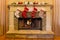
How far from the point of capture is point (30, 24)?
18.2ft

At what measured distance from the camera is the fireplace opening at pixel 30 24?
5555 mm

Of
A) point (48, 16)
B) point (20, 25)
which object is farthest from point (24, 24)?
point (48, 16)

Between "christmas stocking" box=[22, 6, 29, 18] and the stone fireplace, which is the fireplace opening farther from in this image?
"christmas stocking" box=[22, 6, 29, 18]

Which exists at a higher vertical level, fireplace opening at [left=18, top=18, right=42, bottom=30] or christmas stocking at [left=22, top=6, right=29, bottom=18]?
christmas stocking at [left=22, top=6, right=29, bottom=18]

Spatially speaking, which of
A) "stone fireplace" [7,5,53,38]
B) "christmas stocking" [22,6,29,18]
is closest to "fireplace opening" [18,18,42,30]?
"stone fireplace" [7,5,53,38]

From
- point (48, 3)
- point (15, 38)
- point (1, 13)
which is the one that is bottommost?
point (15, 38)

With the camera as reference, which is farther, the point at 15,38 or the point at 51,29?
the point at 51,29

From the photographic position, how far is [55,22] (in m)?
5.58

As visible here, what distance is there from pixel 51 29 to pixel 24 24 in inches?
40.9

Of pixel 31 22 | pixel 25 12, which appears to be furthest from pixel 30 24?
pixel 25 12

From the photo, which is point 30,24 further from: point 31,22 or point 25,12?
point 25,12

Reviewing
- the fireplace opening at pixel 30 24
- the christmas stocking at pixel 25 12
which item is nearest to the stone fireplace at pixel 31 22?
the fireplace opening at pixel 30 24

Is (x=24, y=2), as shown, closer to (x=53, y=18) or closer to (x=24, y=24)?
(x=24, y=24)

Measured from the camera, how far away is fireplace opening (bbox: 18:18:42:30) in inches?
219
